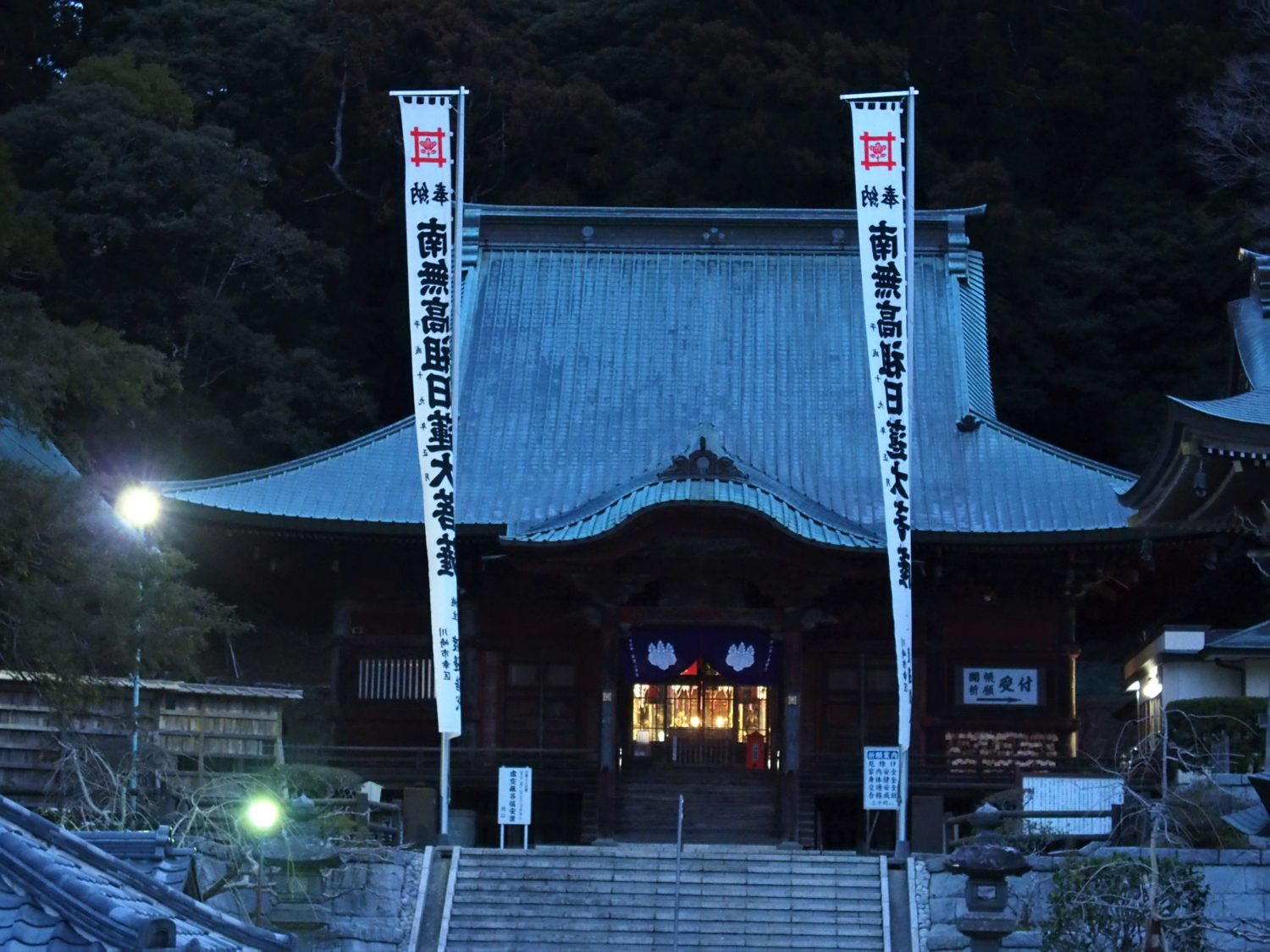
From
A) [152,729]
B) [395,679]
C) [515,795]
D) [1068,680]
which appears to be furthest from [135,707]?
[1068,680]

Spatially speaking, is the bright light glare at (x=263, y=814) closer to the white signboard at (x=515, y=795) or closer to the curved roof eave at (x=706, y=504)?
the white signboard at (x=515, y=795)

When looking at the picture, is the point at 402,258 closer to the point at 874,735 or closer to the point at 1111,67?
the point at 1111,67

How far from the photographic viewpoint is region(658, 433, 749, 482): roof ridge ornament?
22469 mm

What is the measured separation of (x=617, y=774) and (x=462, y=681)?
2.26 metres

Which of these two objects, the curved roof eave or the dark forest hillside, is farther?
the dark forest hillside

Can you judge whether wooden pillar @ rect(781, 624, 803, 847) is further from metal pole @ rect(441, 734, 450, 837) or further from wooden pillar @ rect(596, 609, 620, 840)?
metal pole @ rect(441, 734, 450, 837)

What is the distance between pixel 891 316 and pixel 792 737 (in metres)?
5.31

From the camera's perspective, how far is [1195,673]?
21.7 m

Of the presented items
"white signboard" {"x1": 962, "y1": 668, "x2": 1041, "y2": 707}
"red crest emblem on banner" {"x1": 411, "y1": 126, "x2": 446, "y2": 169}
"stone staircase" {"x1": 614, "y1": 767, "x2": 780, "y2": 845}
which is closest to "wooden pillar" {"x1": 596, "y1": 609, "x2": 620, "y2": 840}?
"stone staircase" {"x1": 614, "y1": 767, "x2": 780, "y2": 845}

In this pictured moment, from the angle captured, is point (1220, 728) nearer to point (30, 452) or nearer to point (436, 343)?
Answer: point (436, 343)

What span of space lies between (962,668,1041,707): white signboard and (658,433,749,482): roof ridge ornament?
3.87 m

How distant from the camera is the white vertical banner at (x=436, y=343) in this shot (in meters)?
20.2

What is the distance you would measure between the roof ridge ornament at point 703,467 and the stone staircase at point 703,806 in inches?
140

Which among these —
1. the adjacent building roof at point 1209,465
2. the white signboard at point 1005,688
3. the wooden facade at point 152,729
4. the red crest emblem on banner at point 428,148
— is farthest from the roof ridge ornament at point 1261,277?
the wooden facade at point 152,729
